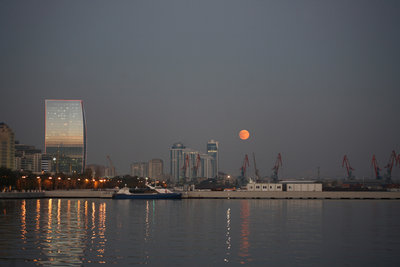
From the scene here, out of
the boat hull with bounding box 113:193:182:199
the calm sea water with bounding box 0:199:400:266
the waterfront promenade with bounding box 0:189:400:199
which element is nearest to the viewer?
the calm sea water with bounding box 0:199:400:266

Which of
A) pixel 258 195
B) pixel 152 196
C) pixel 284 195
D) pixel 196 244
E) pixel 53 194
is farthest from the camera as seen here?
pixel 258 195

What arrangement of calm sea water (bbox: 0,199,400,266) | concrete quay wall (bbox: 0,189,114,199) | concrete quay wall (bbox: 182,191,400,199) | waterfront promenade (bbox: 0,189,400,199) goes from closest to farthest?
calm sea water (bbox: 0,199,400,266), concrete quay wall (bbox: 0,189,114,199), waterfront promenade (bbox: 0,189,400,199), concrete quay wall (bbox: 182,191,400,199)

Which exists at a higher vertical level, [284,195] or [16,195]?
[16,195]

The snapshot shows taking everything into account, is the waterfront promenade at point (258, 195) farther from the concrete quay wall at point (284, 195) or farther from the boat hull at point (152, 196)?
the boat hull at point (152, 196)

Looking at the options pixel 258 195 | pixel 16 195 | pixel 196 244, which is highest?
pixel 196 244

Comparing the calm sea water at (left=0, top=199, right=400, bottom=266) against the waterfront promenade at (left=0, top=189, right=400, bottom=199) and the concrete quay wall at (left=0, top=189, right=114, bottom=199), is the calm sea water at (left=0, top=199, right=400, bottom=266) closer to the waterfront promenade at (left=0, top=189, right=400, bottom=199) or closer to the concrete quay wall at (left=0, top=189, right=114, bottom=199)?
the concrete quay wall at (left=0, top=189, right=114, bottom=199)

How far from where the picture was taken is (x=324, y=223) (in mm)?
69000

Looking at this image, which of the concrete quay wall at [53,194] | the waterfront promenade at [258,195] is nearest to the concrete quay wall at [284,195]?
the waterfront promenade at [258,195]

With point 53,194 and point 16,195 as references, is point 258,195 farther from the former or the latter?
point 16,195

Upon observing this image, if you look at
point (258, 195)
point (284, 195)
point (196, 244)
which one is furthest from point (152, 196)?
point (196, 244)

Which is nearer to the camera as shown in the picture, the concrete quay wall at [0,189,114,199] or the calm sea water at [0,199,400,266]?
the calm sea water at [0,199,400,266]

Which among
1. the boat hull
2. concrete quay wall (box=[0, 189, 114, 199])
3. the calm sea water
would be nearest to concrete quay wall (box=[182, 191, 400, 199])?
the boat hull

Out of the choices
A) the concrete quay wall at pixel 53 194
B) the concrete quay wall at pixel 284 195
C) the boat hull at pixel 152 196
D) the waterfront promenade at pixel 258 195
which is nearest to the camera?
the concrete quay wall at pixel 53 194

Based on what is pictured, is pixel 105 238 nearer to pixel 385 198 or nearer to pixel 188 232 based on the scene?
pixel 188 232
